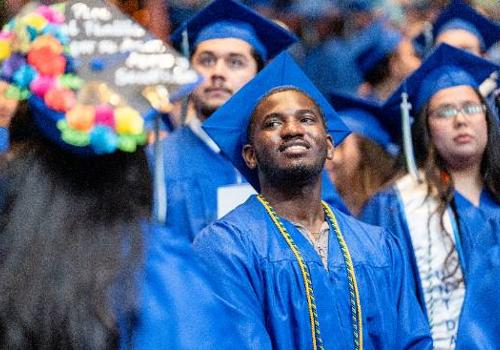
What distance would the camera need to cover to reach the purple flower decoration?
1.79 meters

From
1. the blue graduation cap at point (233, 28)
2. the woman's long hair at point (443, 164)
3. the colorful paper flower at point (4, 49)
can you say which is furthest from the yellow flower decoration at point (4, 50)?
the blue graduation cap at point (233, 28)

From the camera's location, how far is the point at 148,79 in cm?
184

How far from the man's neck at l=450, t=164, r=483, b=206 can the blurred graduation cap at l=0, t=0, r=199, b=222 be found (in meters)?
2.30

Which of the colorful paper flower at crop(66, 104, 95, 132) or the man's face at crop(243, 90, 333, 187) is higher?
the man's face at crop(243, 90, 333, 187)

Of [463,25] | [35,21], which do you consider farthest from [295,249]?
[463,25]

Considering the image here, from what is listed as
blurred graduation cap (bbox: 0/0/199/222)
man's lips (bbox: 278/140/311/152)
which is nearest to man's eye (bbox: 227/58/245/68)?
man's lips (bbox: 278/140/311/152)

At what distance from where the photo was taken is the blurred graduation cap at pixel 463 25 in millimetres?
4965

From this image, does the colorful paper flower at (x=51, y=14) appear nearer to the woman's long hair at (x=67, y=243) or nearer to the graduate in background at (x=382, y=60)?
the woman's long hair at (x=67, y=243)

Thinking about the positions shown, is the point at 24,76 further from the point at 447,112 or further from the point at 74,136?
the point at 447,112

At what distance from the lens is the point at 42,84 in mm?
1743

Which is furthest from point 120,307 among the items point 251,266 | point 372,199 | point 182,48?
point 182,48

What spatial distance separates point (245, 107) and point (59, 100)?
1.71 m

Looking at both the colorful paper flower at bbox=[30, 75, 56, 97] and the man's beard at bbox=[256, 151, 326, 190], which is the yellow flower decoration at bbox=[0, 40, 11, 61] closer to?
the colorful paper flower at bbox=[30, 75, 56, 97]

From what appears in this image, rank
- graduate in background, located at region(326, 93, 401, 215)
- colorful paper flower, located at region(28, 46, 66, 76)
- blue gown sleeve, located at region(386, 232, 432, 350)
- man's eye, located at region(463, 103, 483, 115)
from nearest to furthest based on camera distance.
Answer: colorful paper flower, located at region(28, 46, 66, 76)
blue gown sleeve, located at region(386, 232, 432, 350)
man's eye, located at region(463, 103, 483, 115)
graduate in background, located at region(326, 93, 401, 215)
